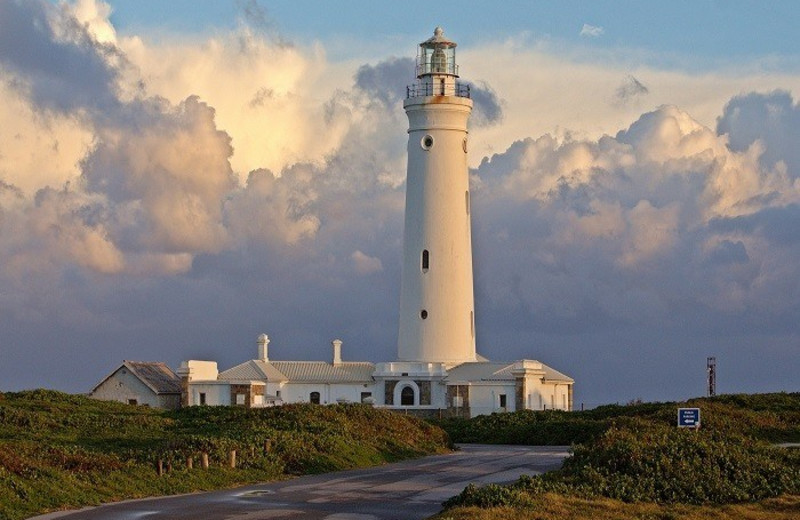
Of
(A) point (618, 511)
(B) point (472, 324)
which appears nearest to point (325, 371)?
(B) point (472, 324)

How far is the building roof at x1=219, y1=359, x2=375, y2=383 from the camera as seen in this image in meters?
66.1

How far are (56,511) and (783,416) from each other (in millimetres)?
33996

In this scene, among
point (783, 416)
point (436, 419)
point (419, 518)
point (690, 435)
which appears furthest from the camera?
point (436, 419)

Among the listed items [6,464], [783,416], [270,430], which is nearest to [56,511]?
[6,464]

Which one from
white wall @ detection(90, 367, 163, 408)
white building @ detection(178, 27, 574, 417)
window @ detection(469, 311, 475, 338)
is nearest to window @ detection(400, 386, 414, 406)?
white building @ detection(178, 27, 574, 417)

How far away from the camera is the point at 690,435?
31.7 m

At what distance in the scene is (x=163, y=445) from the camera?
3353 cm

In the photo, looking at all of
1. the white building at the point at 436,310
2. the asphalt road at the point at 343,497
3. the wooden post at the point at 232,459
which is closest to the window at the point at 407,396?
the white building at the point at 436,310

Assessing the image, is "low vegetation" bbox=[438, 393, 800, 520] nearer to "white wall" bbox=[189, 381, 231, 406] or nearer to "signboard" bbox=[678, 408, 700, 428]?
"signboard" bbox=[678, 408, 700, 428]

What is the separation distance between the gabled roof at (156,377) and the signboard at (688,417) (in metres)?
34.0

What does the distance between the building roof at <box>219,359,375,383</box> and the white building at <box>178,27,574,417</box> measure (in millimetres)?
135

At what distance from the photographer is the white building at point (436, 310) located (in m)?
63.8

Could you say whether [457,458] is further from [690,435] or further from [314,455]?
[690,435]

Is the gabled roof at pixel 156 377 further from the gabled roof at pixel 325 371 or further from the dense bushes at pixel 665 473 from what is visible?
the dense bushes at pixel 665 473
